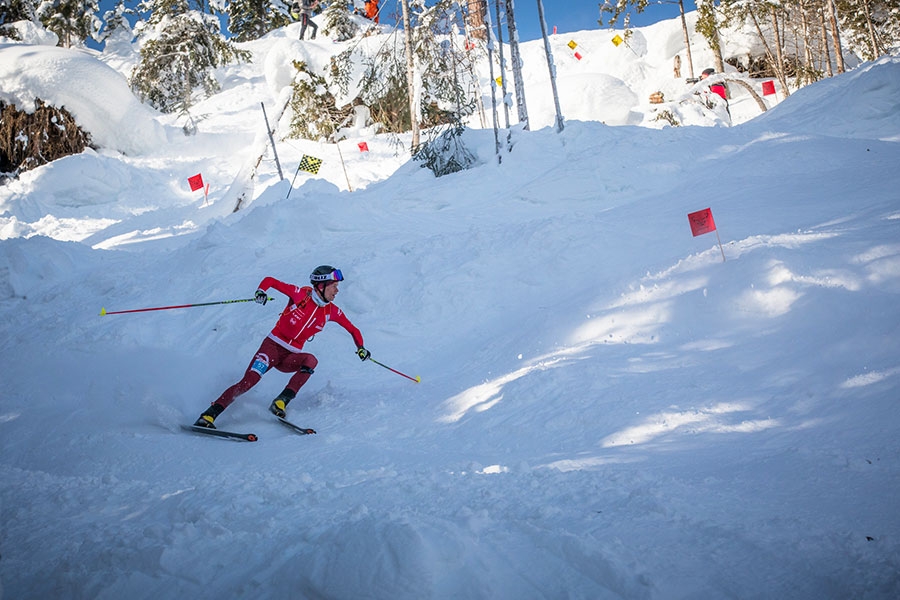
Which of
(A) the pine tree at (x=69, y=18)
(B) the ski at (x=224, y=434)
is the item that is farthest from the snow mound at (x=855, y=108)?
(A) the pine tree at (x=69, y=18)

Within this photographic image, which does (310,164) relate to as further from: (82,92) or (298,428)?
(82,92)

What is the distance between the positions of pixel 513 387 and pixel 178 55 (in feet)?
94.8

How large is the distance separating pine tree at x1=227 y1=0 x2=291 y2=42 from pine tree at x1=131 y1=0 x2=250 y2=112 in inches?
336

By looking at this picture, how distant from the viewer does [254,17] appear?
37.6 meters

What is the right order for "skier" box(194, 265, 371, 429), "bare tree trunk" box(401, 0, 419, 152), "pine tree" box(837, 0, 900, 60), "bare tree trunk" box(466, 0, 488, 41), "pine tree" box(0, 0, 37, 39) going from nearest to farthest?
"skier" box(194, 265, 371, 429), "bare tree trunk" box(466, 0, 488, 41), "bare tree trunk" box(401, 0, 419, 152), "pine tree" box(837, 0, 900, 60), "pine tree" box(0, 0, 37, 39)

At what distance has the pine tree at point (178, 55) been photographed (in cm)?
2694

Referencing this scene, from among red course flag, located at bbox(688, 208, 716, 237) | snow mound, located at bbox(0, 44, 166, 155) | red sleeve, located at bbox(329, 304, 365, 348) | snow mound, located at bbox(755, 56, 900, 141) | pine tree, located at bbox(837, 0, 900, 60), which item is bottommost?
red sleeve, located at bbox(329, 304, 365, 348)

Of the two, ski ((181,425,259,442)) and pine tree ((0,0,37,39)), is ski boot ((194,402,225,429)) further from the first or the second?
pine tree ((0,0,37,39))

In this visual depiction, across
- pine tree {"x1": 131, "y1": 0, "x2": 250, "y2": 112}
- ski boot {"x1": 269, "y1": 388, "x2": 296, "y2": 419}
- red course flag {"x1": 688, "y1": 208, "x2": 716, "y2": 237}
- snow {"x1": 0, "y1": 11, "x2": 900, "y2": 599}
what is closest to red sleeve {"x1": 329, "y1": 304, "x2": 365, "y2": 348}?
snow {"x1": 0, "y1": 11, "x2": 900, "y2": 599}

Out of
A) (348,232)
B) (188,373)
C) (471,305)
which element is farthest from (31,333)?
(471,305)

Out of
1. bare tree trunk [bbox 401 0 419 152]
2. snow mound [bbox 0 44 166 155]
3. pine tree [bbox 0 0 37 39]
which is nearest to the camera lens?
bare tree trunk [bbox 401 0 419 152]

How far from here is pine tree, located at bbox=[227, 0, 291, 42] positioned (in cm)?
3656

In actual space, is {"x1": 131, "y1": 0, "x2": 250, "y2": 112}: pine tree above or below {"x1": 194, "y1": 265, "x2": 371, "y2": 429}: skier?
above

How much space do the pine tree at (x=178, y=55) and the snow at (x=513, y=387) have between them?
18.0 metres
